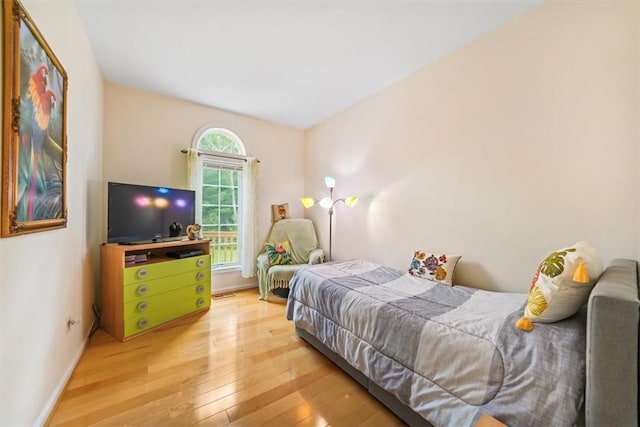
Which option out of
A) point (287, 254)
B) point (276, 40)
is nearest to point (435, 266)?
point (287, 254)

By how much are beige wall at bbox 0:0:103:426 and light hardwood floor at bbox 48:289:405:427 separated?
0.19m

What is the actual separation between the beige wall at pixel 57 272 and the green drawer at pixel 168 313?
0.33m

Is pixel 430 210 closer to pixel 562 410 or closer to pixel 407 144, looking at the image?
pixel 407 144

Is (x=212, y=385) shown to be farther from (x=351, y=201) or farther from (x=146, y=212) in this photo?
(x=351, y=201)

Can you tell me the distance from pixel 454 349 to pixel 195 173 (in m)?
3.17

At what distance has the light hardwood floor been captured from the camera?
1341mm

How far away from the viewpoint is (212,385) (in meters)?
1.59

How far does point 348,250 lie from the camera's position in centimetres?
329

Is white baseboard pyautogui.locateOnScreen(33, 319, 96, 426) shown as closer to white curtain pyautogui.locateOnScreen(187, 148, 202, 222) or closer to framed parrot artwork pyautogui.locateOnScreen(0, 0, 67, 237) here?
framed parrot artwork pyautogui.locateOnScreen(0, 0, 67, 237)

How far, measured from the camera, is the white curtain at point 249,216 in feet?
11.4

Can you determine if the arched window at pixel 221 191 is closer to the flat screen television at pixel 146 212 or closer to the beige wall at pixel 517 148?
the flat screen television at pixel 146 212

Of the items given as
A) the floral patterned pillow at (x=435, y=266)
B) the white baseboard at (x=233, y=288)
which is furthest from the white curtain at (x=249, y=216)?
the floral patterned pillow at (x=435, y=266)

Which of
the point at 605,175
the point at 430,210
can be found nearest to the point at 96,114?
the point at 430,210

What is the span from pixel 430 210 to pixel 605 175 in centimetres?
114
